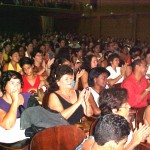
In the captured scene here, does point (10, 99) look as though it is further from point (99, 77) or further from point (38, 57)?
point (38, 57)

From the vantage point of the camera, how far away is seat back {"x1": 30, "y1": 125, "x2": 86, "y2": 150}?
247 centimetres

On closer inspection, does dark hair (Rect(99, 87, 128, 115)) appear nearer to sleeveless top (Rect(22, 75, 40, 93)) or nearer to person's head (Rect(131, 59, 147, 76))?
person's head (Rect(131, 59, 147, 76))

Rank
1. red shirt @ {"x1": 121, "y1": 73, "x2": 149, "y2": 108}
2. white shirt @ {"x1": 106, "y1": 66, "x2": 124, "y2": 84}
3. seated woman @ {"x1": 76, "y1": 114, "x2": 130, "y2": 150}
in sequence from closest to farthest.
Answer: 1. seated woman @ {"x1": 76, "y1": 114, "x2": 130, "y2": 150}
2. red shirt @ {"x1": 121, "y1": 73, "x2": 149, "y2": 108}
3. white shirt @ {"x1": 106, "y1": 66, "x2": 124, "y2": 84}

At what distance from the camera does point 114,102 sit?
288 cm

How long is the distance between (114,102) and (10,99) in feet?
3.70

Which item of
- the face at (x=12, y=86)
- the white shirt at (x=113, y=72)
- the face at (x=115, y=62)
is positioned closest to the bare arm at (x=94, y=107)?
the face at (x=12, y=86)

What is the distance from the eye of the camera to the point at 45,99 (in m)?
3.52

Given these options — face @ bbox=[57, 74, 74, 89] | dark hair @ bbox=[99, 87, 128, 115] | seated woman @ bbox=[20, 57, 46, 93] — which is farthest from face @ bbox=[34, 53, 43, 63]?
dark hair @ bbox=[99, 87, 128, 115]

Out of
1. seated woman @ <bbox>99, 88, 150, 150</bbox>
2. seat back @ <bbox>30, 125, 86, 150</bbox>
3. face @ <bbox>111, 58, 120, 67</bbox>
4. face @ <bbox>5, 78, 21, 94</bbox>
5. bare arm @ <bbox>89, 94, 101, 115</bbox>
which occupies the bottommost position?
bare arm @ <bbox>89, 94, 101, 115</bbox>

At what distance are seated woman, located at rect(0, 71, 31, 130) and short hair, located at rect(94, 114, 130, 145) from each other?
1290 mm

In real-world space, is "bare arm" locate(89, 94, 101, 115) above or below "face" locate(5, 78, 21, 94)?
below

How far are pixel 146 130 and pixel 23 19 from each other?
20103mm

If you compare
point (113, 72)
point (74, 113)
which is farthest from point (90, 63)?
point (74, 113)

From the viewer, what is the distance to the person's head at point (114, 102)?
2.85m
